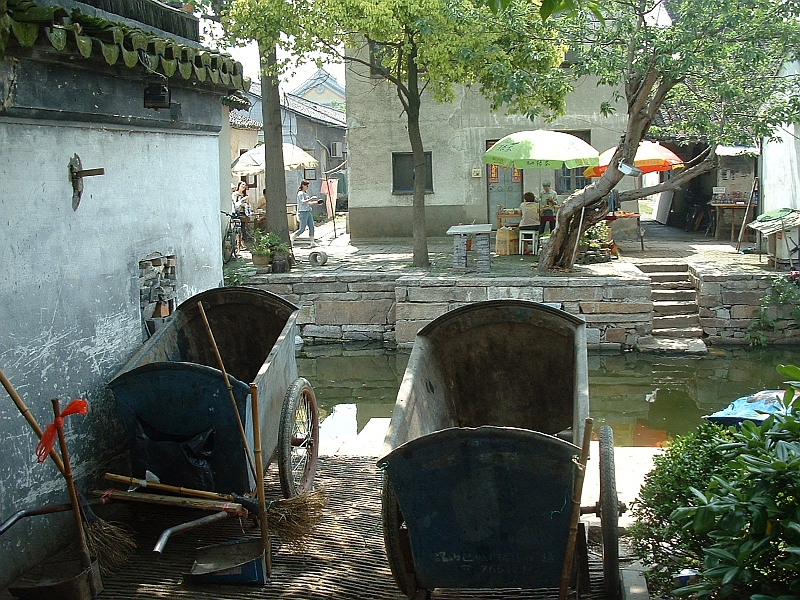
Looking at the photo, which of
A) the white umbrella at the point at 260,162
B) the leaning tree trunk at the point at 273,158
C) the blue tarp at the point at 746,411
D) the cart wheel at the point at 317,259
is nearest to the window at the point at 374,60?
the leaning tree trunk at the point at 273,158

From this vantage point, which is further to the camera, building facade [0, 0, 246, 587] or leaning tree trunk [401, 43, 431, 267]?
leaning tree trunk [401, 43, 431, 267]

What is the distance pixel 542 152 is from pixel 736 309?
13.3 ft

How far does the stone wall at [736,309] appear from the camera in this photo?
13594 mm

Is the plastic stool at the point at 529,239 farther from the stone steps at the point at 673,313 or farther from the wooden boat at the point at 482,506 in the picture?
the wooden boat at the point at 482,506

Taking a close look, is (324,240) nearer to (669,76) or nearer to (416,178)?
(416,178)

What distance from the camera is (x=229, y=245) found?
18062mm

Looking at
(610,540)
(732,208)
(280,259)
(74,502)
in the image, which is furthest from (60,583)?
(732,208)

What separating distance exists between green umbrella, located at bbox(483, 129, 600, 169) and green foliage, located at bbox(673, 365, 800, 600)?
11.6 metres

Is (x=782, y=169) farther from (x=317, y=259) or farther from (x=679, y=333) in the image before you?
(x=317, y=259)

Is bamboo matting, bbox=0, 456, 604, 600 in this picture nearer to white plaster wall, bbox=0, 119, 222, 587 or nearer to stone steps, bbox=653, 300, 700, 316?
white plaster wall, bbox=0, 119, 222, 587

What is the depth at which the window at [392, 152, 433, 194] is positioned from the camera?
67.4 ft

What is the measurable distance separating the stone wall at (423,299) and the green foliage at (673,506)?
330 inches

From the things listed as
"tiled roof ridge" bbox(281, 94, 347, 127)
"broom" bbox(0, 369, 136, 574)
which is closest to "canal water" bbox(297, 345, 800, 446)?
"broom" bbox(0, 369, 136, 574)

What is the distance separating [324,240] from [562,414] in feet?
48.3
